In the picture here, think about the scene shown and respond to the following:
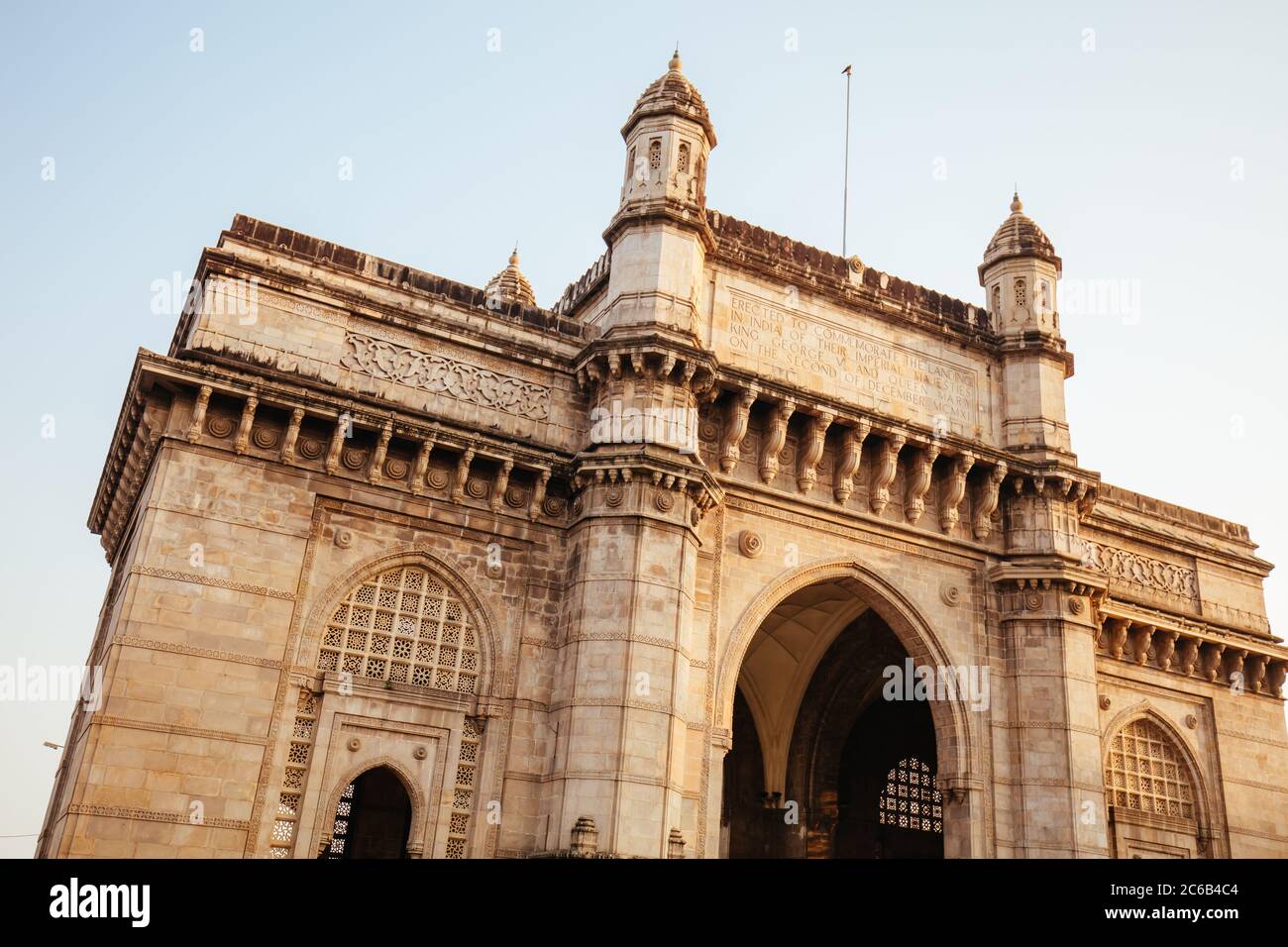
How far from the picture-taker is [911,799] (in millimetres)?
23875

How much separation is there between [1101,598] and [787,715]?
6.73 m

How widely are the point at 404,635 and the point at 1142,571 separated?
14393 millimetres

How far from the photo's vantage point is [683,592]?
51.1 ft

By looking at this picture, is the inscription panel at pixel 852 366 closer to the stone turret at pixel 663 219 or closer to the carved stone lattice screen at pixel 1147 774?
the stone turret at pixel 663 219

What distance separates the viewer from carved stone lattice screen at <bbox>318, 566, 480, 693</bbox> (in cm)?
1477

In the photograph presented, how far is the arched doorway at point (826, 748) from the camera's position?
2266cm

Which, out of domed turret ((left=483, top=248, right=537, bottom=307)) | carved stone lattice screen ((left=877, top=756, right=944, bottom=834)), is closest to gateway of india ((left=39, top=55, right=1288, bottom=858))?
carved stone lattice screen ((left=877, top=756, right=944, bottom=834))

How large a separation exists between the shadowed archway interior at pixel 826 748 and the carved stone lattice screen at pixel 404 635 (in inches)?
335

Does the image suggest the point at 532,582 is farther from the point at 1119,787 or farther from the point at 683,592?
the point at 1119,787

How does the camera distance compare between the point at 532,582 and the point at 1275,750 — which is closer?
the point at 532,582

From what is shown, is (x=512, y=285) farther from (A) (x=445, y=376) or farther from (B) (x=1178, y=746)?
(B) (x=1178, y=746)

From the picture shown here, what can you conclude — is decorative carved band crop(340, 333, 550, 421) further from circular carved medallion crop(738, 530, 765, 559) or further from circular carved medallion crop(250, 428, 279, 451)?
circular carved medallion crop(738, 530, 765, 559)

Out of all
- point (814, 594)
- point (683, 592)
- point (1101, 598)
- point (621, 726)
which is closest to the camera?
point (621, 726)
